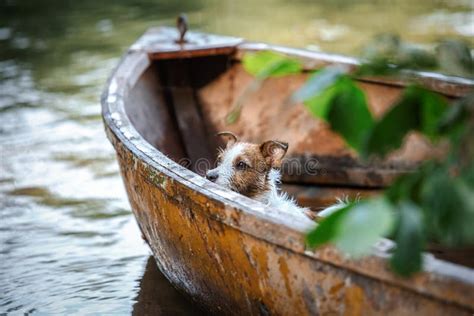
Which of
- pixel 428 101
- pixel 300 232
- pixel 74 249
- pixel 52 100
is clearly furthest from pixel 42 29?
pixel 428 101

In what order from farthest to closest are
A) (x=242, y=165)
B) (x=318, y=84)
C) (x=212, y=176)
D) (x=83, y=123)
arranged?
(x=83, y=123)
(x=242, y=165)
(x=212, y=176)
(x=318, y=84)

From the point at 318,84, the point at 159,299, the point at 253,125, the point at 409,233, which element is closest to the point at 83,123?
the point at 253,125

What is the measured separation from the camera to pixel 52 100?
351 inches

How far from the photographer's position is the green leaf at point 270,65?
7.36ft

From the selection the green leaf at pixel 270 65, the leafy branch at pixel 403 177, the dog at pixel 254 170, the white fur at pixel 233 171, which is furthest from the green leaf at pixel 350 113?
the dog at pixel 254 170

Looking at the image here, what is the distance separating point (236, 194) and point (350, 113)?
1.32m

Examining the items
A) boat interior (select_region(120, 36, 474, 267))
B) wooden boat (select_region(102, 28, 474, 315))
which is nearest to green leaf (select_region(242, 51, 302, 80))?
wooden boat (select_region(102, 28, 474, 315))

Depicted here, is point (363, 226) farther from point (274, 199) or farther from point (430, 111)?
point (274, 199)

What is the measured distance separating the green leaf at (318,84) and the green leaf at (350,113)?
36 millimetres

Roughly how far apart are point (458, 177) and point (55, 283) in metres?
3.50

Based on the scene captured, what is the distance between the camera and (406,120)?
2.23 meters

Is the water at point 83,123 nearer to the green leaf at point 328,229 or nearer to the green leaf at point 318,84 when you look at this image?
the green leaf at point 318,84

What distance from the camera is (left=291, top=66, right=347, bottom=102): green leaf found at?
2172 mm

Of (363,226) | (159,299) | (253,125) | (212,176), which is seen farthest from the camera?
(253,125)
